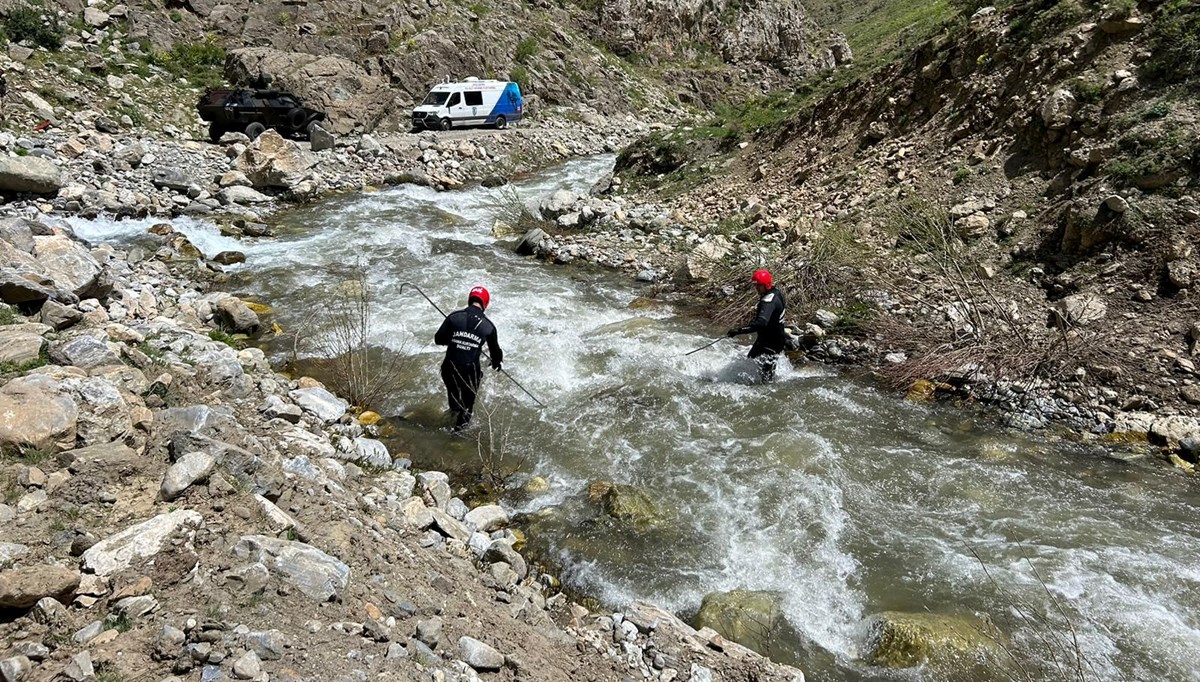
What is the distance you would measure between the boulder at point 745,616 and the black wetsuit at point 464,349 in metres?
3.24

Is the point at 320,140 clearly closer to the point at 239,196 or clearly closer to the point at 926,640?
the point at 239,196

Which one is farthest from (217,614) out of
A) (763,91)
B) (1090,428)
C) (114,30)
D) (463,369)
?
(763,91)

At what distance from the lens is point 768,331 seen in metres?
7.96

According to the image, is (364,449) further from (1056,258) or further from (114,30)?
(114,30)

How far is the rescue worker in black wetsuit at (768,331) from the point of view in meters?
7.88

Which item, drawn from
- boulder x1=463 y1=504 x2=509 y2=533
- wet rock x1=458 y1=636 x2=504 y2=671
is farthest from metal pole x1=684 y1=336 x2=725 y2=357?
wet rock x1=458 y1=636 x2=504 y2=671

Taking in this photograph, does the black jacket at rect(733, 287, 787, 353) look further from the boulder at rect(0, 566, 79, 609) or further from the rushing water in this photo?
the boulder at rect(0, 566, 79, 609)

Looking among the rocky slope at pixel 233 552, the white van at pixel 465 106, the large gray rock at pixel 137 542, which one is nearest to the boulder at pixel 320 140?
the white van at pixel 465 106

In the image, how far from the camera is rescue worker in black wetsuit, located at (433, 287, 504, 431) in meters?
6.68

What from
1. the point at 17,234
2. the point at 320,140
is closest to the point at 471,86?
the point at 320,140

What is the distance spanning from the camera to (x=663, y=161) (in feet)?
59.1

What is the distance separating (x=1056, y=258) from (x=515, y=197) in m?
11.2

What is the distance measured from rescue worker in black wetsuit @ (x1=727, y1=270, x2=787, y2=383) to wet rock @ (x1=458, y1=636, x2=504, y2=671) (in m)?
5.37

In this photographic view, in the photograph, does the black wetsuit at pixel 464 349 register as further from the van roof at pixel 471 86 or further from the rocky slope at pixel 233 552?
the van roof at pixel 471 86
